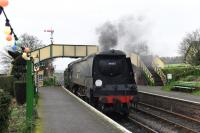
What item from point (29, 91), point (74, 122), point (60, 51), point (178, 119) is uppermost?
point (60, 51)

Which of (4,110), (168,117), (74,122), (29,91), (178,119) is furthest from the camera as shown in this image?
(168,117)

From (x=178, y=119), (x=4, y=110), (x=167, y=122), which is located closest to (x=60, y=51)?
(x=178, y=119)

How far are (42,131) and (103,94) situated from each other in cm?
742

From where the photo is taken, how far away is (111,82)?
21.0 m

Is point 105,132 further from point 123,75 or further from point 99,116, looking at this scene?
point 123,75

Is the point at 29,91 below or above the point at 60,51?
below

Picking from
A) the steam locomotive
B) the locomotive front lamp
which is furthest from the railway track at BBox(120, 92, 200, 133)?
the locomotive front lamp

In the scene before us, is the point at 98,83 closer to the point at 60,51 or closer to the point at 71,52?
the point at 60,51

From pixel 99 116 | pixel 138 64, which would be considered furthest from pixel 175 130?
pixel 138 64

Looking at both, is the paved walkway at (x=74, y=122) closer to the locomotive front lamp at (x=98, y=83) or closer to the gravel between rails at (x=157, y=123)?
the locomotive front lamp at (x=98, y=83)

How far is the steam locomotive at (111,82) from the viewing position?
2039 cm

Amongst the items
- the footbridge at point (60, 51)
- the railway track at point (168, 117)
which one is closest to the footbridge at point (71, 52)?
the footbridge at point (60, 51)

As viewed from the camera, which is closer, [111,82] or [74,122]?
[74,122]

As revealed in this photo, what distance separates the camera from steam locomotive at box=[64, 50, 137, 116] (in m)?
20.4
